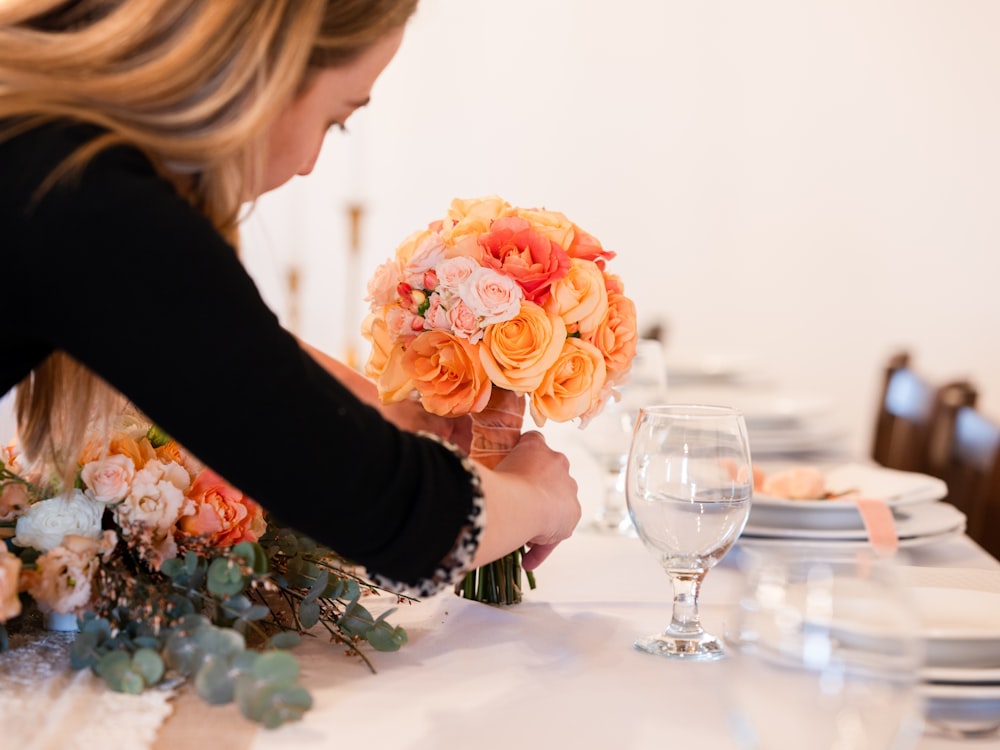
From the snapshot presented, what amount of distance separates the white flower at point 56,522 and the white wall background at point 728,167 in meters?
3.87

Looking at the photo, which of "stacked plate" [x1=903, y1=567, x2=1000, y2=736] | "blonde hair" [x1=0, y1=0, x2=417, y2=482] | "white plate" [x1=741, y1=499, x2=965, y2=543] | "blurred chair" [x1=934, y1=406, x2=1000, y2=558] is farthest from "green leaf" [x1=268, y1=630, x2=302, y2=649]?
"blurred chair" [x1=934, y1=406, x2=1000, y2=558]

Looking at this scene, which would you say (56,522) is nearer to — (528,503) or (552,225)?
(528,503)

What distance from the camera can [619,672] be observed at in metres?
0.88

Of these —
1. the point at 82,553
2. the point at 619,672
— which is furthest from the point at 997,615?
the point at 82,553

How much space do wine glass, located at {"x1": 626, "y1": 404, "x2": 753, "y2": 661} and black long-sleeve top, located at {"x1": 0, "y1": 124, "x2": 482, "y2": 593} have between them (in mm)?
234

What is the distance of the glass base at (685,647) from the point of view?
92 centimetres

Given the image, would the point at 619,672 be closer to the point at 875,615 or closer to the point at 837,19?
the point at 875,615

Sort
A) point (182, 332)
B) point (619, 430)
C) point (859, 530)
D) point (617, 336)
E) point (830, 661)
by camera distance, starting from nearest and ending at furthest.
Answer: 1. point (830, 661)
2. point (182, 332)
3. point (617, 336)
4. point (859, 530)
5. point (619, 430)

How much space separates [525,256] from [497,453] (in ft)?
0.68

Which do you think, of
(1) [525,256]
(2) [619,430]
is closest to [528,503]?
(1) [525,256]

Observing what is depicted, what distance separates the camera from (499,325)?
100 cm

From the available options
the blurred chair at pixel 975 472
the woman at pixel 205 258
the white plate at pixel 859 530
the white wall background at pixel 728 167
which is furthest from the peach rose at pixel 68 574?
the white wall background at pixel 728 167

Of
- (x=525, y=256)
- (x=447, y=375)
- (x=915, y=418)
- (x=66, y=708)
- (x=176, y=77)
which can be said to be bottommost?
(x=66, y=708)

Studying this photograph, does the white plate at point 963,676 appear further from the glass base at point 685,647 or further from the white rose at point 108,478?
the white rose at point 108,478
